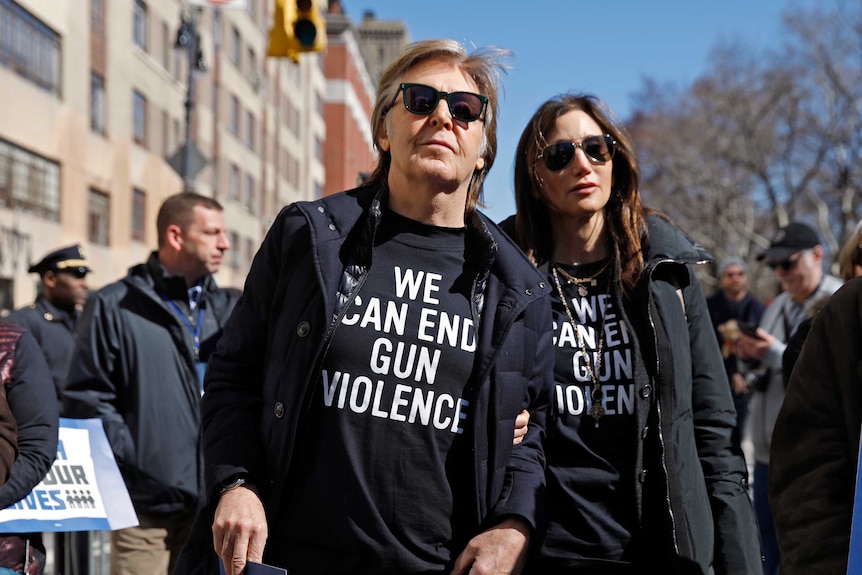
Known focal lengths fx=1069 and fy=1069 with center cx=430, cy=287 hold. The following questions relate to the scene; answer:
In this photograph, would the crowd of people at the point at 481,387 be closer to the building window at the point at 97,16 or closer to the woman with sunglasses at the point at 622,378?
the woman with sunglasses at the point at 622,378

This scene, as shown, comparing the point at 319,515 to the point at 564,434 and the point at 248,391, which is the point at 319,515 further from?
the point at 564,434

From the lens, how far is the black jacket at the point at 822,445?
7.31 feet

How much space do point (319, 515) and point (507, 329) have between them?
0.67 meters

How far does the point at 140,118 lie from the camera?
31.7 m

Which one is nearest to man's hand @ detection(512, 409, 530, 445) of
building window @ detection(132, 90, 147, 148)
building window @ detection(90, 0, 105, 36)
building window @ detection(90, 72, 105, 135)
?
building window @ detection(90, 72, 105, 135)

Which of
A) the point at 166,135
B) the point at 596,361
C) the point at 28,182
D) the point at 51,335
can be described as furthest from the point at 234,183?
the point at 596,361

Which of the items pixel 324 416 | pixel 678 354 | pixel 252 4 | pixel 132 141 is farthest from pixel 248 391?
pixel 252 4

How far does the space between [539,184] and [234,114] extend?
139 feet

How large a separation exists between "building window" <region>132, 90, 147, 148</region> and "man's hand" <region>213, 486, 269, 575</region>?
30.0 metres

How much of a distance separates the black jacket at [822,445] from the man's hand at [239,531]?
1.17 m

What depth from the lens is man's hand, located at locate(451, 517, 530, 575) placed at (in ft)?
8.35

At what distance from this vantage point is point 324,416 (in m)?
2.61

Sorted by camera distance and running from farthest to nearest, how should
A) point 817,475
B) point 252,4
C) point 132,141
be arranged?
point 252,4 → point 132,141 → point 817,475

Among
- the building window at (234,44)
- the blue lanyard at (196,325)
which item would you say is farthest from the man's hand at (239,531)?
the building window at (234,44)
